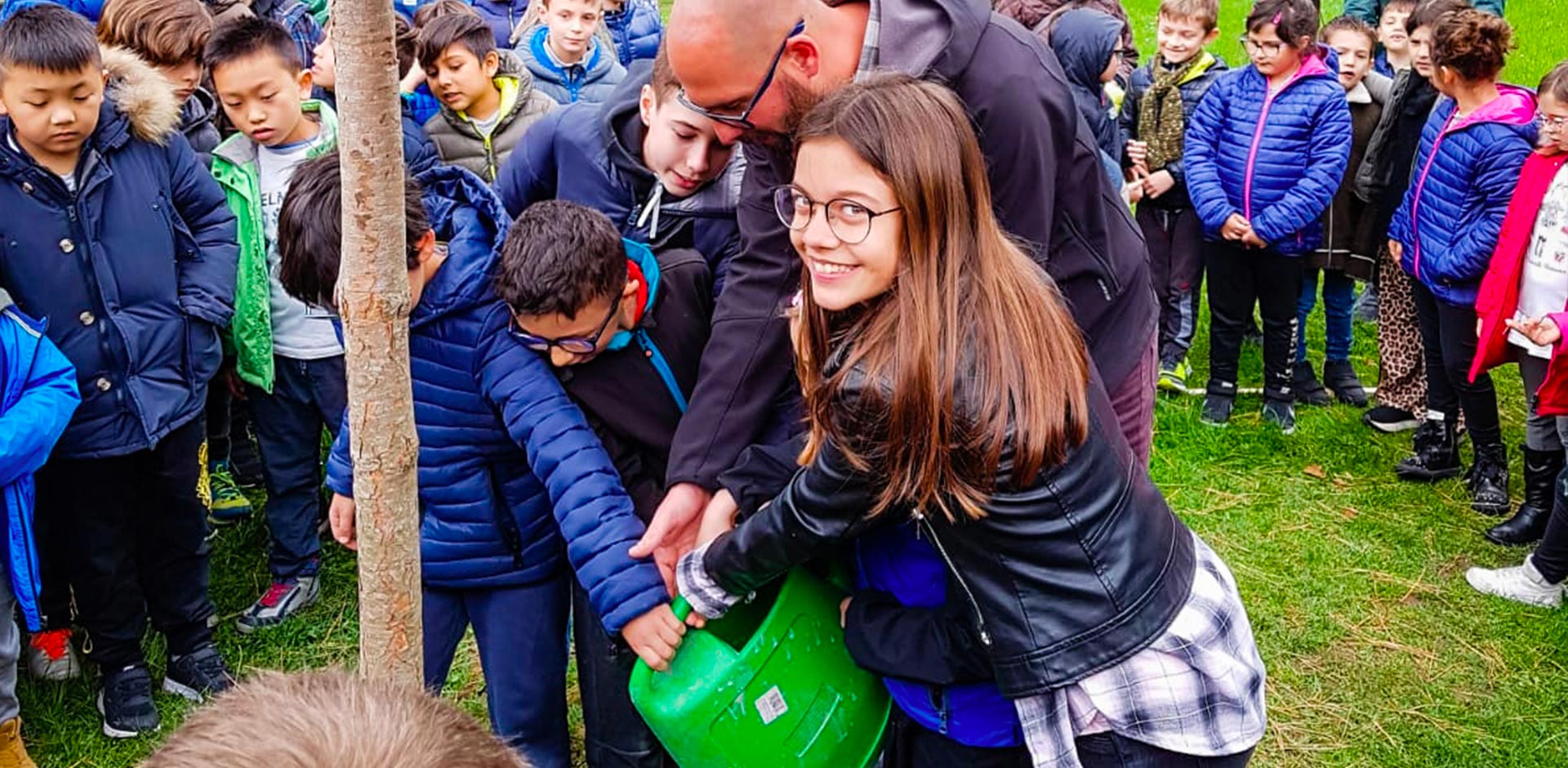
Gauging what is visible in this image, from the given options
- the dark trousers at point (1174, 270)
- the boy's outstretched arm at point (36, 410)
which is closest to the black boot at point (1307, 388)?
the dark trousers at point (1174, 270)

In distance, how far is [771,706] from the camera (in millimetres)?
2395

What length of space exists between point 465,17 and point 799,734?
358 centimetres

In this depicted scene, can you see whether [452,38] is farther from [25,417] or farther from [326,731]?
[326,731]

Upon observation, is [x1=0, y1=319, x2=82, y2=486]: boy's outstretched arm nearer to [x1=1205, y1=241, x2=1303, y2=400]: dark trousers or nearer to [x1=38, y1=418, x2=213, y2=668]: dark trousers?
[x1=38, y1=418, x2=213, y2=668]: dark trousers

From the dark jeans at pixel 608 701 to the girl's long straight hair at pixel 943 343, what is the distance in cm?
105

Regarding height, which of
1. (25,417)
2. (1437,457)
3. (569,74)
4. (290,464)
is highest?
(25,417)

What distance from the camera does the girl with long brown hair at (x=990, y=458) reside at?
1.99 meters

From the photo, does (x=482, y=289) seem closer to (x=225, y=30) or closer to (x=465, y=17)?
(x=225, y=30)

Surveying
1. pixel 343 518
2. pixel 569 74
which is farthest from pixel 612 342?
pixel 569 74

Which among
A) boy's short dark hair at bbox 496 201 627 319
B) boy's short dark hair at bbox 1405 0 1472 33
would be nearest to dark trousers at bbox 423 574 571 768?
boy's short dark hair at bbox 496 201 627 319

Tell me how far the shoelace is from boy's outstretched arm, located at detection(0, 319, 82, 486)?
3.13ft

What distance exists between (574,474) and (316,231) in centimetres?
68

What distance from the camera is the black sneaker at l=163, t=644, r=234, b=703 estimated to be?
3916 millimetres

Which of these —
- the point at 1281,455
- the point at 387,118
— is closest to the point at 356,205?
the point at 387,118
